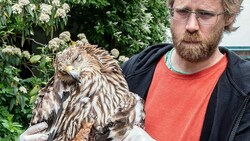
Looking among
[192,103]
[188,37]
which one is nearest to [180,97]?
[192,103]

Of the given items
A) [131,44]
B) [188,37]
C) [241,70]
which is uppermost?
[188,37]

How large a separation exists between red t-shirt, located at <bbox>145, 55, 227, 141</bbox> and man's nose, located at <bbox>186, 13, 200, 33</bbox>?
0.26 metres

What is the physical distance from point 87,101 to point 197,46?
26.0 inches

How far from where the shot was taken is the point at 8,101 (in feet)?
17.0

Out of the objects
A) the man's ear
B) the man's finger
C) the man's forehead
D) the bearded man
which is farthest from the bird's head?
the man's ear

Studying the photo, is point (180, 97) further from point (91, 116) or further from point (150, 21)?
point (150, 21)

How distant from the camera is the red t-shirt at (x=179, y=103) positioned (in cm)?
302

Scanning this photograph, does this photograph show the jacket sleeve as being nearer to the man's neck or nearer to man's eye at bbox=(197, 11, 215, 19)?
the man's neck

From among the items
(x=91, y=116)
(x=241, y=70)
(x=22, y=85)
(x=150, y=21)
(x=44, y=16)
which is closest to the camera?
(x=91, y=116)

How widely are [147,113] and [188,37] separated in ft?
1.62

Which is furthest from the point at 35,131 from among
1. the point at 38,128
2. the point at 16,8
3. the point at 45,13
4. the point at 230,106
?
the point at 45,13

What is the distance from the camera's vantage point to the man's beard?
118 inches

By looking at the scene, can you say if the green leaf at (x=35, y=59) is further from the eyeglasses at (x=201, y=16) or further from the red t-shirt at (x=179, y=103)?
the eyeglasses at (x=201, y=16)

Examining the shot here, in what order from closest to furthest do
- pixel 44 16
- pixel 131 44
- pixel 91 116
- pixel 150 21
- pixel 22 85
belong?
pixel 91 116
pixel 44 16
pixel 22 85
pixel 131 44
pixel 150 21
